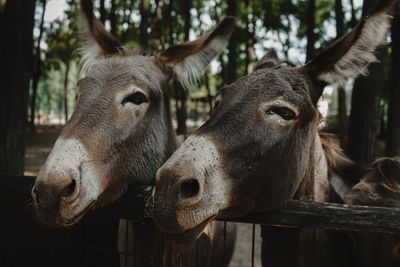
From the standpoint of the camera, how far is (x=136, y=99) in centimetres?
333

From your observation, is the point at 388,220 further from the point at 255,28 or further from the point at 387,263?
the point at 255,28

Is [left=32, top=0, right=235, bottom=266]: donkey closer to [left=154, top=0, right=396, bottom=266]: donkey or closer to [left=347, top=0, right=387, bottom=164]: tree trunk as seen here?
[left=154, top=0, right=396, bottom=266]: donkey

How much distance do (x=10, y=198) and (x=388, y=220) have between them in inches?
103

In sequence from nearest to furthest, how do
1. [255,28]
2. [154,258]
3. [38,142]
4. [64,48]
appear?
[154,258] → [255,28] → [38,142] → [64,48]

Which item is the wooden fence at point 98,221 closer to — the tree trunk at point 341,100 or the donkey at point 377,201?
the donkey at point 377,201

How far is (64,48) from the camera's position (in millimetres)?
28766

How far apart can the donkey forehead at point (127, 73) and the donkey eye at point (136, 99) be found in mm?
69

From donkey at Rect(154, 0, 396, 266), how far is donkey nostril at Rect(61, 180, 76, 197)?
2.13 ft

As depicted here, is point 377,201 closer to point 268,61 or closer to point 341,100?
point 268,61

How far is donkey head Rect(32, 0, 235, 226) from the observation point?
260 centimetres

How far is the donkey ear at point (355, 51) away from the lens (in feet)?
8.88

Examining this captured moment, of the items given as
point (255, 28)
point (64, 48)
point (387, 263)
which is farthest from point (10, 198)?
point (64, 48)

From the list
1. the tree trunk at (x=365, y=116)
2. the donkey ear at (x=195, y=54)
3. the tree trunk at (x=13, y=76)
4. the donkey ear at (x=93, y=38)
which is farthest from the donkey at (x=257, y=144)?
the tree trunk at (x=365, y=116)

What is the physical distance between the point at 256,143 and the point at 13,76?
12.0ft
